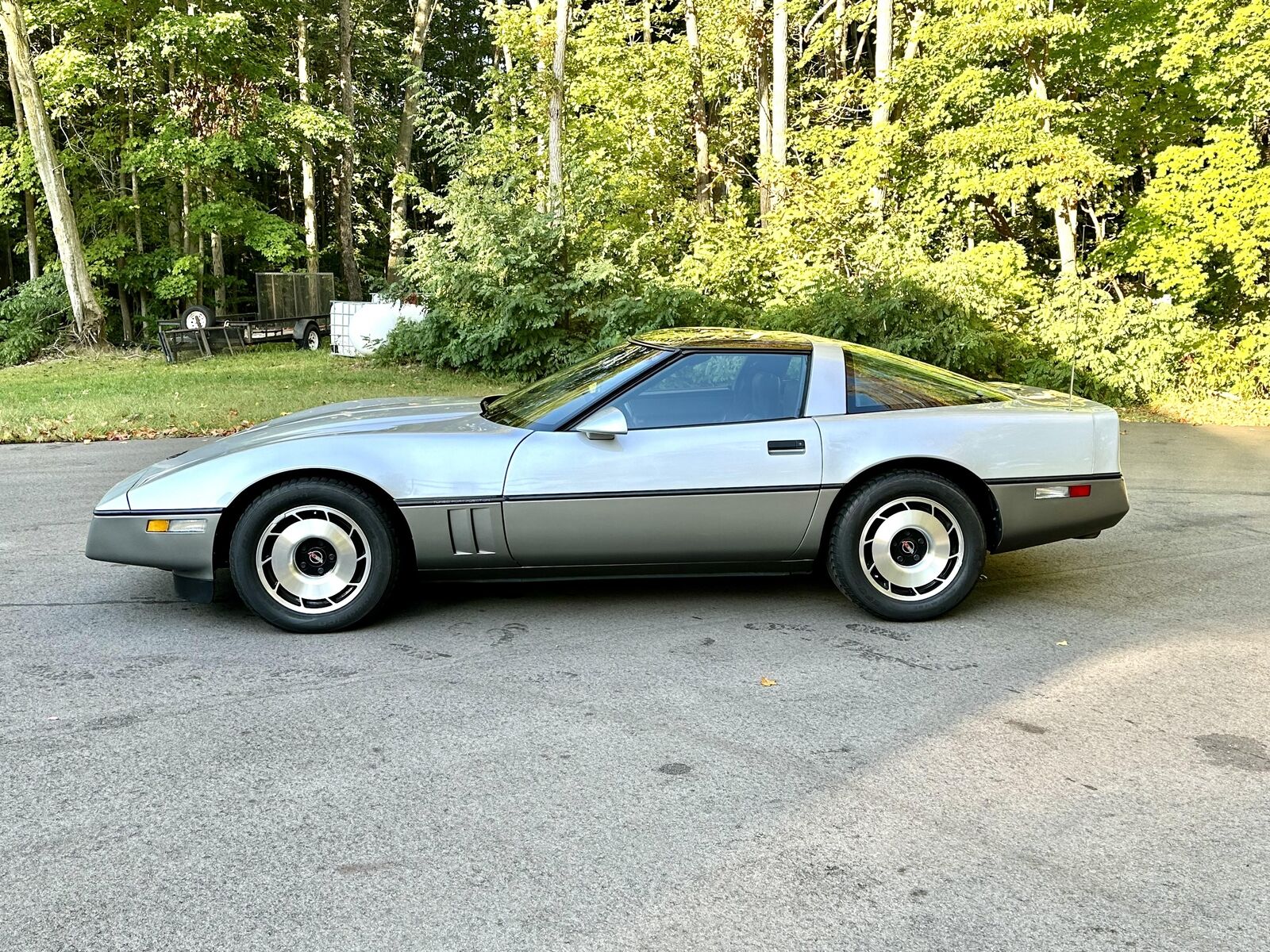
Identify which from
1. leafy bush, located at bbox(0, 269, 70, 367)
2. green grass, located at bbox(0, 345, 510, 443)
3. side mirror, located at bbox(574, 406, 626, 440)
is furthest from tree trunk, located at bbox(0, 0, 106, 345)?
side mirror, located at bbox(574, 406, 626, 440)

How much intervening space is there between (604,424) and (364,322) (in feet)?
52.5

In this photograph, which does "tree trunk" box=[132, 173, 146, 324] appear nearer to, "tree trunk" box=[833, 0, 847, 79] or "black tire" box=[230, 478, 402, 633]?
"tree trunk" box=[833, 0, 847, 79]

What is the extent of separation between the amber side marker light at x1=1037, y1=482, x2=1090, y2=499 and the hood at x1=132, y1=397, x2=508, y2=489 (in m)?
2.49

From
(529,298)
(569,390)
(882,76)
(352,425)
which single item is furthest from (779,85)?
(352,425)

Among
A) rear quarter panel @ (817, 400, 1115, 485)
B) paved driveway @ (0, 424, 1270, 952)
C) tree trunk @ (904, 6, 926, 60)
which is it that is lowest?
paved driveway @ (0, 424, 1270, 952)

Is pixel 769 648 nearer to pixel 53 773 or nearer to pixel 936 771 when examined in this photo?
pixel 936 771

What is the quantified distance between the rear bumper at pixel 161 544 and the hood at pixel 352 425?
21 cm

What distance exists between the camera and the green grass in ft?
37.6

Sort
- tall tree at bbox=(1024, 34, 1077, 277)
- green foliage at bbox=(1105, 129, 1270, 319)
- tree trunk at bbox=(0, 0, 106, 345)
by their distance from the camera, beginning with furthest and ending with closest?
tree trunk at bbox=(0, 0, 106, 345) → tall tree at bbox=(1024, 34, 1077, 277) → green foliage at bbox=(1105, 129, 1270, 319)

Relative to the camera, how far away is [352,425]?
16.5 feet

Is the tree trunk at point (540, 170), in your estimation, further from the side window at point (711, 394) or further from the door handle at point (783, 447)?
the door handle at point (783, 447)

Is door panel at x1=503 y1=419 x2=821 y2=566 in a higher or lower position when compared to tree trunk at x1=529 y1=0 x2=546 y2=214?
lower

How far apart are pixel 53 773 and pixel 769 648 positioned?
270cm

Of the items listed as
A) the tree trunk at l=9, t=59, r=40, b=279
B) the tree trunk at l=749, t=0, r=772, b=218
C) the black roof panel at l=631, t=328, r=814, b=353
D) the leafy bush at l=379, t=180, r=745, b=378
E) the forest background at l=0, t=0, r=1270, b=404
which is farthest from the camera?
the tree trunk at l=9, t=59, r=40, b=279
